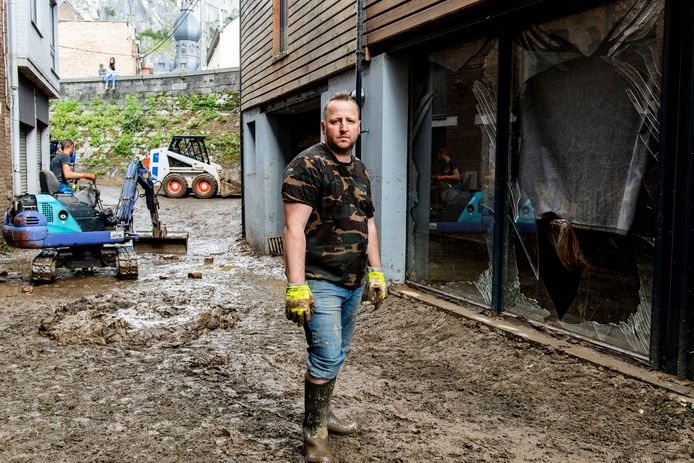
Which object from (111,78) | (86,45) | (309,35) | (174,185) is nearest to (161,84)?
(111,78)

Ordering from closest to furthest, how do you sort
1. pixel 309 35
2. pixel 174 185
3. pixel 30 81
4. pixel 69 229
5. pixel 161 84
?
pixel 69 229 < pixel 309 35 < pixel 30 81 < pixel 174 185 < pixel 161 84

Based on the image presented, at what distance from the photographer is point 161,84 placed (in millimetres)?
31750

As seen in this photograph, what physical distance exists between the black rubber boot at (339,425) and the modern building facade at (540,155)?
2.19 meters

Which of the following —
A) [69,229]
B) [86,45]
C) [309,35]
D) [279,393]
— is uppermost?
[86,45]

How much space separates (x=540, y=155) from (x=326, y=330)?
10.6 feet

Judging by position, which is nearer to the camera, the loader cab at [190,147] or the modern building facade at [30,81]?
the modern building facade at [30,81]

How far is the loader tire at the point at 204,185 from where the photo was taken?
2427 cm

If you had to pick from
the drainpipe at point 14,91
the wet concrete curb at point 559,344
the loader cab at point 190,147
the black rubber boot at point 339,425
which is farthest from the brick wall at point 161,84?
the black rubber boot at point 339,425

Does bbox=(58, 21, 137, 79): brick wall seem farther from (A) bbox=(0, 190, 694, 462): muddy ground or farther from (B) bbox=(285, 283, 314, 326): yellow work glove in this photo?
(B) bbox=(285, 283, 314, 326): yellow work glove

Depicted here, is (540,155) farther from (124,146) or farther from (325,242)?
(124,146)

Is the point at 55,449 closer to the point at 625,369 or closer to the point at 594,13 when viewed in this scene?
the point at 625,369

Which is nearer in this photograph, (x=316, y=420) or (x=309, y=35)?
(x=316, y=420)

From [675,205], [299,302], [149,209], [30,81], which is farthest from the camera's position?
[30,81]

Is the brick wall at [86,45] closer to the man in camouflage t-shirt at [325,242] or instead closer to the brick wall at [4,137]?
the brick wall at [4,137]
